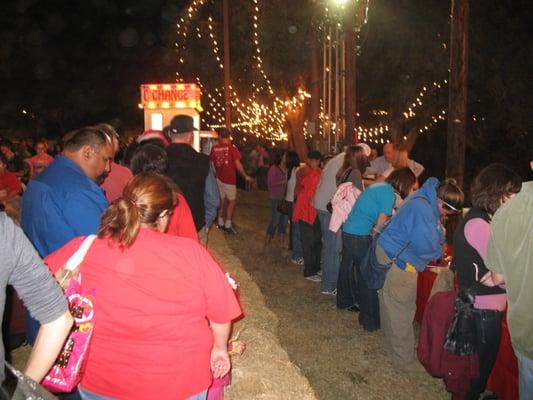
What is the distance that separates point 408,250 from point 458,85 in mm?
5141

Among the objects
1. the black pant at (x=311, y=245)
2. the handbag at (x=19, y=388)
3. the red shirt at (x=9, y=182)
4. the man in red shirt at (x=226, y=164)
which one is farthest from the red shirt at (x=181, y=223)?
the man in red shirt at (x=226, y=164)

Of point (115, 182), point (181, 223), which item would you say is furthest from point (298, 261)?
point (181, 223)

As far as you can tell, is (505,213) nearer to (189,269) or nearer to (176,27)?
(189,269)

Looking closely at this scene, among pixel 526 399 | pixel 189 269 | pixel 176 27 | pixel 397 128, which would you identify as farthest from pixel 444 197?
pixel 176 27

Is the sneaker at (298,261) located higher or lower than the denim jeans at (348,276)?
lower

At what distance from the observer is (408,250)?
485 cm

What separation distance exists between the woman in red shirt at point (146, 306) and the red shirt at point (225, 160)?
834cm

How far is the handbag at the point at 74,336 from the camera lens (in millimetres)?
2154

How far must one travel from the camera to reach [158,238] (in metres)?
2.31

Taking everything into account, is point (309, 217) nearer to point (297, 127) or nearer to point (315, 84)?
point (315, 84)

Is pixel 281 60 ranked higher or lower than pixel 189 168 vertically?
higher

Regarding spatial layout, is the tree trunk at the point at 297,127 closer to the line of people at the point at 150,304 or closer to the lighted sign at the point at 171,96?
the lighted sign at the point at 171,96

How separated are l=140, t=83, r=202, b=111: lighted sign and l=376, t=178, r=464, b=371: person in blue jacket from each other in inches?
485

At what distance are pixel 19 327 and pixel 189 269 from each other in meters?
3.25
